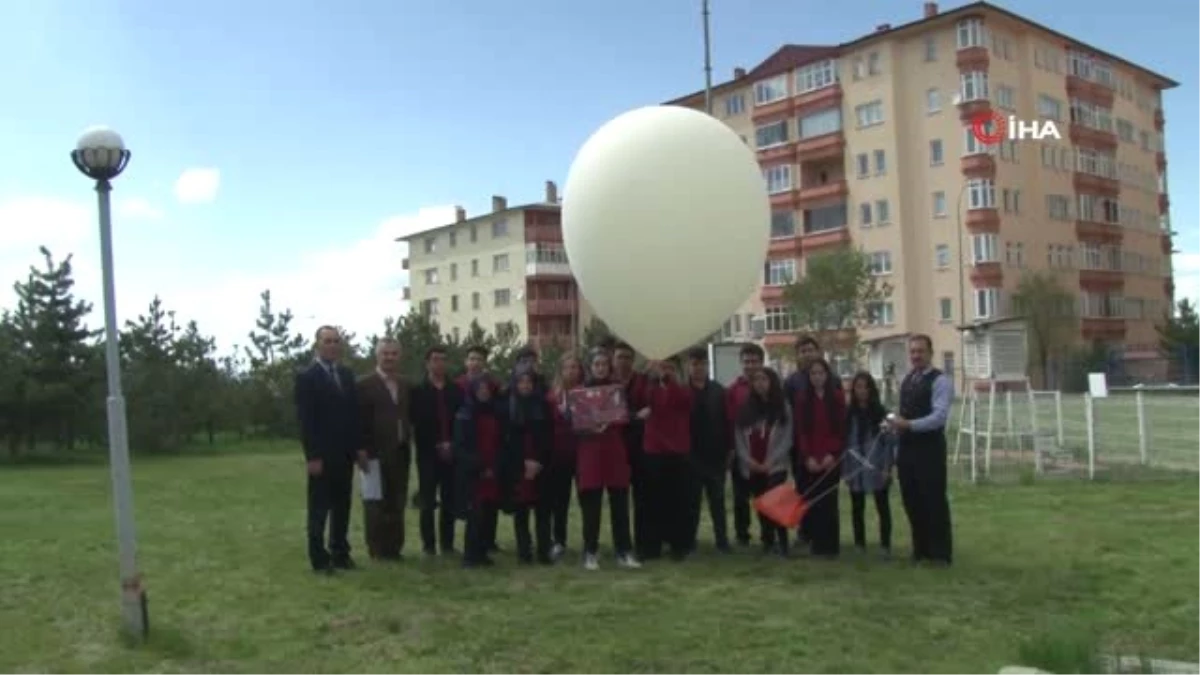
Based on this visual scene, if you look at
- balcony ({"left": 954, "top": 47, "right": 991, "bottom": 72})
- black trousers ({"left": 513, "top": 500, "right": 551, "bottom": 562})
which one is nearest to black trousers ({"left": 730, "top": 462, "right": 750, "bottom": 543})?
black trousers ({"left": 513, "top": 500, "right": 551, "bottom": 562})

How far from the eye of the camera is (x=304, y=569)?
9.07 m

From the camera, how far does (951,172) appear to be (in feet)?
182

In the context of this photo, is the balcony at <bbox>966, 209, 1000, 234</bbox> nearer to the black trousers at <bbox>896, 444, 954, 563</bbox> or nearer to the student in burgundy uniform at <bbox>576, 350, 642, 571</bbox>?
the black trousers at <bbox>896, 444, 954, 563</bbox>

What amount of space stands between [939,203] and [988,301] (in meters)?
5.62

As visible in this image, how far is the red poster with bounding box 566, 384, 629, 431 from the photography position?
8.73 meters

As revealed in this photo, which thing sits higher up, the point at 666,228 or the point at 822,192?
the point at 822,192

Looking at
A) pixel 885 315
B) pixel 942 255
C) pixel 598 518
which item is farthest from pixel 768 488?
pixel 885 315

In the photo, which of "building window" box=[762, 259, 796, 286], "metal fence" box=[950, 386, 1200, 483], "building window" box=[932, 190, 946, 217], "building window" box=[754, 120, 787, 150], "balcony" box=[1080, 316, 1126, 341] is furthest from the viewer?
"building window" box=[754, 120, 787, 150]

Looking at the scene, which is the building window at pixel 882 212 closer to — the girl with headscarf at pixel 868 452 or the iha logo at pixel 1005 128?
the iha logo at pixel 1005 128

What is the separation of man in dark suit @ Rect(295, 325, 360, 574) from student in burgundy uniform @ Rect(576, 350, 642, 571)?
183 centimetres

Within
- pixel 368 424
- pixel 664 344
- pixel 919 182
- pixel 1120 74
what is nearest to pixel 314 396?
pixel 368 424

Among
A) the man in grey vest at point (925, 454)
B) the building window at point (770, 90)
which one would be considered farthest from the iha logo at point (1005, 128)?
the man in grey vest at point (925, 454)

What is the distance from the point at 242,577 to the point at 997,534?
6540 mm

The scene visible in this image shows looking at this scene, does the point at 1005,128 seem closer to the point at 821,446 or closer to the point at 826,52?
the point at 826,52
